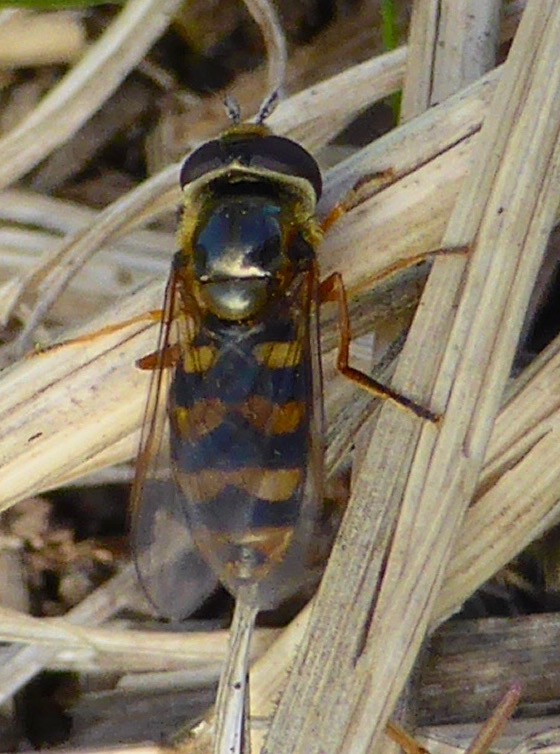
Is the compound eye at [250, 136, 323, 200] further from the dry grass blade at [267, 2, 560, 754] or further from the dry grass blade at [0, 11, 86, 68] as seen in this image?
the dry grass blade at [0, 11, 86, 68]

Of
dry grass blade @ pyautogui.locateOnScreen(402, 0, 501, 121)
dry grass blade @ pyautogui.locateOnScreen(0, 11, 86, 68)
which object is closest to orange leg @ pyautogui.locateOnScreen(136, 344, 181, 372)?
dry grass blade @ pyautogui.locateOnScreen(402, 0, 501, 121)

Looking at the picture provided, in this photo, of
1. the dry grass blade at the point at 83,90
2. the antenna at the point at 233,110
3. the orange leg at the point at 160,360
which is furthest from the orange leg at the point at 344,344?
the dry grass blade at the point at 83,90

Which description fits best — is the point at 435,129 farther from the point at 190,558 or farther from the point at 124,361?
the point at 190,558

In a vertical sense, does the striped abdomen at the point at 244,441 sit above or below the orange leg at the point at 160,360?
below

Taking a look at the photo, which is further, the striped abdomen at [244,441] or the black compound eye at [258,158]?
the black compound eye at [258,158]

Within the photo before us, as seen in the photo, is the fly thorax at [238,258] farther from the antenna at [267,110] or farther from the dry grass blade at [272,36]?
the dry grass blade at [272,36]

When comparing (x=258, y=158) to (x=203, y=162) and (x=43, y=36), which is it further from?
(x=43, y=36)
